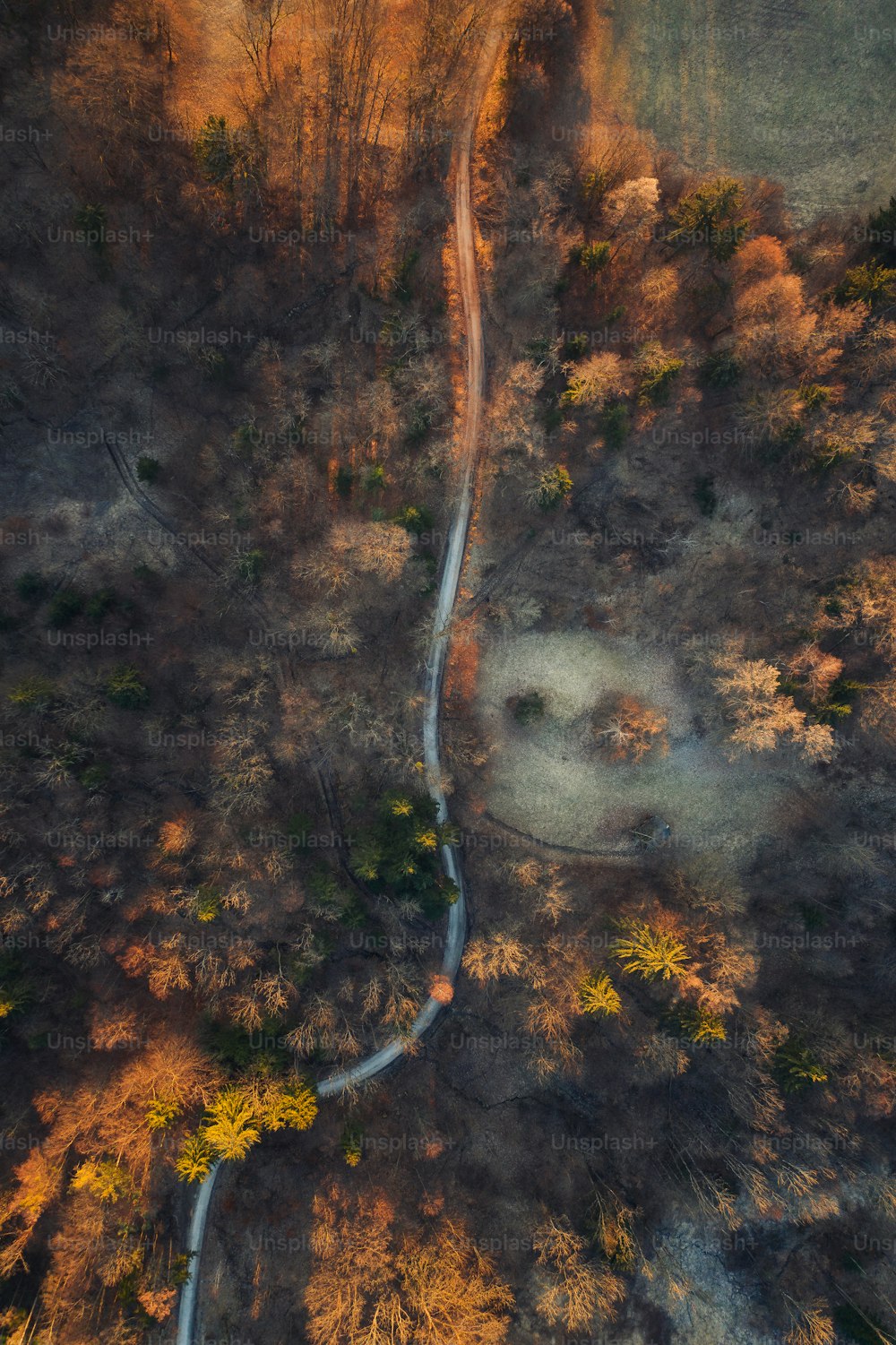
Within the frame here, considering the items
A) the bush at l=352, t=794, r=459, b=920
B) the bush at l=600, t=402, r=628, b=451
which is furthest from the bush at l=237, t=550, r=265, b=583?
the bush at l=600, t=402, r=628, b=451

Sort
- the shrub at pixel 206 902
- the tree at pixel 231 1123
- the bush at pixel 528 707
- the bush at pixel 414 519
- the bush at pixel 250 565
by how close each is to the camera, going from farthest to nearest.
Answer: the bush at pixel 528 707 < the bush at pixel 250 565 < the bush at pixel 414 519 < the shrub at pixel 206 902 < the tree at pixel 231 1123

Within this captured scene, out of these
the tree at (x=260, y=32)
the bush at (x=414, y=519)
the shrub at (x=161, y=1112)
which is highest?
the tree at (x=260, y=32)

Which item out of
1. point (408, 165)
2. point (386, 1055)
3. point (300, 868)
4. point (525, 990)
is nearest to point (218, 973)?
point (300, 868)

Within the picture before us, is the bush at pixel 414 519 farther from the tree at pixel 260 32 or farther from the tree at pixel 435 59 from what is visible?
the tree at pixel 260 32

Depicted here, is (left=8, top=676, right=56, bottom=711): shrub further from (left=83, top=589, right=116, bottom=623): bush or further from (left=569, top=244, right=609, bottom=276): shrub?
(left=569, top=244, right=609, bottom=276): shrub

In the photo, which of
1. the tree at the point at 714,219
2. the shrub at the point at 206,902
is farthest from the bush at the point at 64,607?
the tree at the point at 714,219
